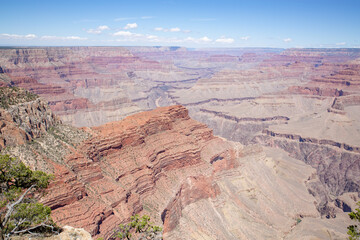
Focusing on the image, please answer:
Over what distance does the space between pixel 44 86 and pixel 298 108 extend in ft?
483

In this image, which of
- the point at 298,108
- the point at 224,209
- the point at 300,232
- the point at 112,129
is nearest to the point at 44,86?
the point at 112,129

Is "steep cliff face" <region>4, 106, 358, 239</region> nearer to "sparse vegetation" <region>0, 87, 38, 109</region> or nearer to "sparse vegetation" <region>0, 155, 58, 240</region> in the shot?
"sparse vegetation" <region>0, 87, 38, 109</region>

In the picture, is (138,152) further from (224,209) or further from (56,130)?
(224,209)

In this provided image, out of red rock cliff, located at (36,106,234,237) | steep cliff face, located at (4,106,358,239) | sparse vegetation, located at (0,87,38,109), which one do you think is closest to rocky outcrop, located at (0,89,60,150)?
sparse vegetation, located at (0,87,38,109)

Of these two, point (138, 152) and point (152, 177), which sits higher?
point (138, 152)

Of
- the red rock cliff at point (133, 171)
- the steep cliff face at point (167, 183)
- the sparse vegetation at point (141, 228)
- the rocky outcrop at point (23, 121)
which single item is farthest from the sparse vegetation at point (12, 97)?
the sparse vegetation at point (141, 228)

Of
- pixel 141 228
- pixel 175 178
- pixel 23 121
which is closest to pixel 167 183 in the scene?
pixel 175 178

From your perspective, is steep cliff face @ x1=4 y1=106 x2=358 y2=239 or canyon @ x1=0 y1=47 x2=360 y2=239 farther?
canyon @ x1=0 y1=47 x2=360 y2=239

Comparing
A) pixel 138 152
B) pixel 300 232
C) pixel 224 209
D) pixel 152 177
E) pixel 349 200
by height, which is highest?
pixel 138 152

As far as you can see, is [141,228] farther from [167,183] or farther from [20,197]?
[167,183]

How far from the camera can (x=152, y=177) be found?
49.8 m

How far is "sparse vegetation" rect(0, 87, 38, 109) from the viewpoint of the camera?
40219 mm

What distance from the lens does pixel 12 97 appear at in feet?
140

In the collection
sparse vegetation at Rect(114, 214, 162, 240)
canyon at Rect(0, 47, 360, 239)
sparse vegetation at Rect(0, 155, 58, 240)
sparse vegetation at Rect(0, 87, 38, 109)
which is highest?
sparse vegetation at Rect(0, 87, 38, 109)
